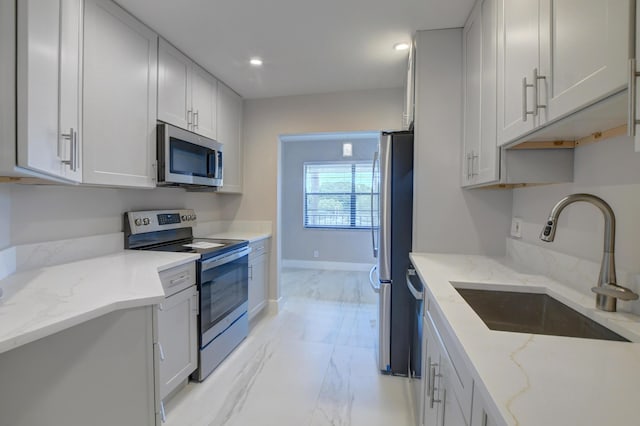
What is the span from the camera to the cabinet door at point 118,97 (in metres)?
1.59

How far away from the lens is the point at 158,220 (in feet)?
7.61

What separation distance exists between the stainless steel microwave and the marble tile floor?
4.70 feet

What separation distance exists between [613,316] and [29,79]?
6.85 ft

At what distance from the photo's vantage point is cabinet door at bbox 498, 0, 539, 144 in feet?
3.47

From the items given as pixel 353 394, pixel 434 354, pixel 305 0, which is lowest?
pixel 353 394

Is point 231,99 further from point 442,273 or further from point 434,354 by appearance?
point 434,354

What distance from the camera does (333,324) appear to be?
3.03 m

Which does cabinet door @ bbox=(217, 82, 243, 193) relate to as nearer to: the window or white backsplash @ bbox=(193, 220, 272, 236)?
white backsplash @ bbox=(193, 220, 272, 236)

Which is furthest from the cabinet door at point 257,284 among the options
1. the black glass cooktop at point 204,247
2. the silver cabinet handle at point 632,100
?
the silver cabinet handle at point 632,100

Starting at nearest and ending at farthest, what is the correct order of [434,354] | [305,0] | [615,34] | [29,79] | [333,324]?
[615,34]
[29,79]
[434,354]
[305,0]
[333,324]

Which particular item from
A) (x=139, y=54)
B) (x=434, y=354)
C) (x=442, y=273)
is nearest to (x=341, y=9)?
(x=139, y=54)

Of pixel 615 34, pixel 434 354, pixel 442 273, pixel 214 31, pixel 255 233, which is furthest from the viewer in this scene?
pixel 255 233

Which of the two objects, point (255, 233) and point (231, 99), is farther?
point (255, 233)

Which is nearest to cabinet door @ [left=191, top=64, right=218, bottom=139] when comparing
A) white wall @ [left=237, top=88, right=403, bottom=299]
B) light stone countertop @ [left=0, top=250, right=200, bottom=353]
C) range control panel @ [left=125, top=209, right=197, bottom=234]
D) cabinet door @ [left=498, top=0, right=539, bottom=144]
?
white wall @ [left=237, top=88, right=403, bottom=299]
